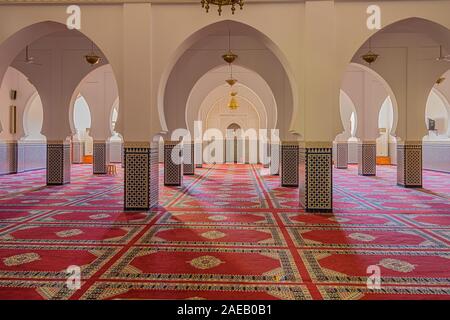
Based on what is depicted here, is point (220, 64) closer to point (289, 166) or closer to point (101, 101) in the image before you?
point (289, 166)

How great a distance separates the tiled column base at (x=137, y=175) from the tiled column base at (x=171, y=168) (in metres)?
2.49

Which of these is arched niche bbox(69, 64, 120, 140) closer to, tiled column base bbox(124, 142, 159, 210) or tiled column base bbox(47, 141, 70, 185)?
tiled column base bbox(47, 141, 70, 185)

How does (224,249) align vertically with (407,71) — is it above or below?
below

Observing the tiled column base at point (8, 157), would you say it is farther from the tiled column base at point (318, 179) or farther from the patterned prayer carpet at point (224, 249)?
the tiled column base at point (318, 179)

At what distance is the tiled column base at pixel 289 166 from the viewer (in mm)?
6609

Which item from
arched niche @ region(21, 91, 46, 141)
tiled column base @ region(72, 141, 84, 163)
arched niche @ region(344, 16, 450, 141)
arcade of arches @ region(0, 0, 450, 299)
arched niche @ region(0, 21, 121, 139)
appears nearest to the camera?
arcade of arches @ region(0, 0, 450, 299)

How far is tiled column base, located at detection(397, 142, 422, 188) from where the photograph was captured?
648cm

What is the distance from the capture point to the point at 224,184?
704 cm

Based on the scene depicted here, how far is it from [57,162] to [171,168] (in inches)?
77.2

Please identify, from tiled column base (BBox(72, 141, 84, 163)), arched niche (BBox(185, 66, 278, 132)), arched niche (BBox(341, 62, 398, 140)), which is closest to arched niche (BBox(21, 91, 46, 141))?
tiled column base (BBox(72, 141, 84, 163))

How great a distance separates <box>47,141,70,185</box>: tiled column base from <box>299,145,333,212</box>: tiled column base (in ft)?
14.5

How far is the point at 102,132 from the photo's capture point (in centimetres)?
959

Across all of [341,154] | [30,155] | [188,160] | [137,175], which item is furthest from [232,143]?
[137,175]
